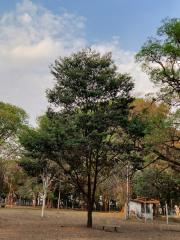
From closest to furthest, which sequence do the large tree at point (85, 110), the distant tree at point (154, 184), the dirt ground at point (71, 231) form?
the dirt ground at point (71, 231), the large tree at point (85, 110), the distant tree at point (154, 184)

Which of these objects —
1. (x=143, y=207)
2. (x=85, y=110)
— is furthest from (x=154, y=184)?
(x=85, y=110)

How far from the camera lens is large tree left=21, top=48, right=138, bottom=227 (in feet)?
40.0

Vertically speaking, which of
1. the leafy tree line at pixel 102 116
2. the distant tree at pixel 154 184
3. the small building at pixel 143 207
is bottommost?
the small building at pixel 143 207

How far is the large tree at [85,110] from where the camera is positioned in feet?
40.0

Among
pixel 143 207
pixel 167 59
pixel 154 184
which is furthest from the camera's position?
pixel 143 207

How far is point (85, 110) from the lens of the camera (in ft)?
46.0

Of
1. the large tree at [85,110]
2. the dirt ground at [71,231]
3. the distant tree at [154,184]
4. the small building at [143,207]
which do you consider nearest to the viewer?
the dirt ground at [71,231]

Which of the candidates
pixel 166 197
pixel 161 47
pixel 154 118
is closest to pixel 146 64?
pixel 161 47

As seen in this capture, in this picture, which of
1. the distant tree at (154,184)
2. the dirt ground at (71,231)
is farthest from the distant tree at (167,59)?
the distant tree at (154,184)

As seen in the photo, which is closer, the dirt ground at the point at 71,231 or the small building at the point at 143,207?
the dirt ground at the point at 71,231

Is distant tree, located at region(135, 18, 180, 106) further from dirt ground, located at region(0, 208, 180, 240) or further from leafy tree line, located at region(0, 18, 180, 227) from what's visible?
dirt ground, located at region(0, 208, 180, 240)

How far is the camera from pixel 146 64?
1259cm

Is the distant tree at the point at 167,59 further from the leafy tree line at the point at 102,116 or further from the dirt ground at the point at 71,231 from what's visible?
the dirt ground at the point at 71,231

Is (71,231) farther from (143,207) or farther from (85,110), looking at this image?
(143,207)
